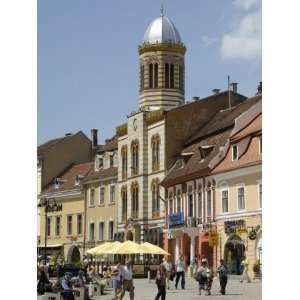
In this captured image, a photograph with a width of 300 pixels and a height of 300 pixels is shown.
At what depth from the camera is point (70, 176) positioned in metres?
21.4

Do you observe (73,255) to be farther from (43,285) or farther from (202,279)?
(43,285)

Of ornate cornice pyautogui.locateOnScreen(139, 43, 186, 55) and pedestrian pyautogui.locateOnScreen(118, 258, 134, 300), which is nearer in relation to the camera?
pedestrian pyautogui.locateOnScreen(118, 258, 134, 300)

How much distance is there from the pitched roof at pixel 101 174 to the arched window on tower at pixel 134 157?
1.51 feet

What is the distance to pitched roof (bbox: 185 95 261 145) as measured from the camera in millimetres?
19672

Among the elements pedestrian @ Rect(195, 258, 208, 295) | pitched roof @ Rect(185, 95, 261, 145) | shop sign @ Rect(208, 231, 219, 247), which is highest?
pitched roof @ Rect(185, 95, 261, 145)

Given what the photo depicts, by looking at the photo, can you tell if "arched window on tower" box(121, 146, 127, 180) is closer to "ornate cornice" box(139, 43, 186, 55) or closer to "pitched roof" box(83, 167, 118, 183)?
"pitched roof" box(83, 167, 118, 183)

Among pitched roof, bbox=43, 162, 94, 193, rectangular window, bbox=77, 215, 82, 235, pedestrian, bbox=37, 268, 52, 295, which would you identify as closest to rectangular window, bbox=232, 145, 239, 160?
pitched roof, bbox=43, 162, 94, 193

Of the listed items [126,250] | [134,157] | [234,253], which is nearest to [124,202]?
[134,157]

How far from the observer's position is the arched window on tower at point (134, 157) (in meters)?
20.2

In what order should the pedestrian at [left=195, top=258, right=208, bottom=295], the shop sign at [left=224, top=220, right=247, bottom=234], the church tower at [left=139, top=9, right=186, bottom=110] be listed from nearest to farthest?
the church tower at [left=139, top=9, right=186, bottom=110], the pedestrian at [left=195, top=258, right=208, bottom=295], the shop sign at [left=224, top=220, right=247, bottom=234]

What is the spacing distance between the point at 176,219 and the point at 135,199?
1271 mm

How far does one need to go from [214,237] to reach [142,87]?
437cm

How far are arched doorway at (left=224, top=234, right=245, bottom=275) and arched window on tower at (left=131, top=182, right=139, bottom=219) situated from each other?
11.9ft
